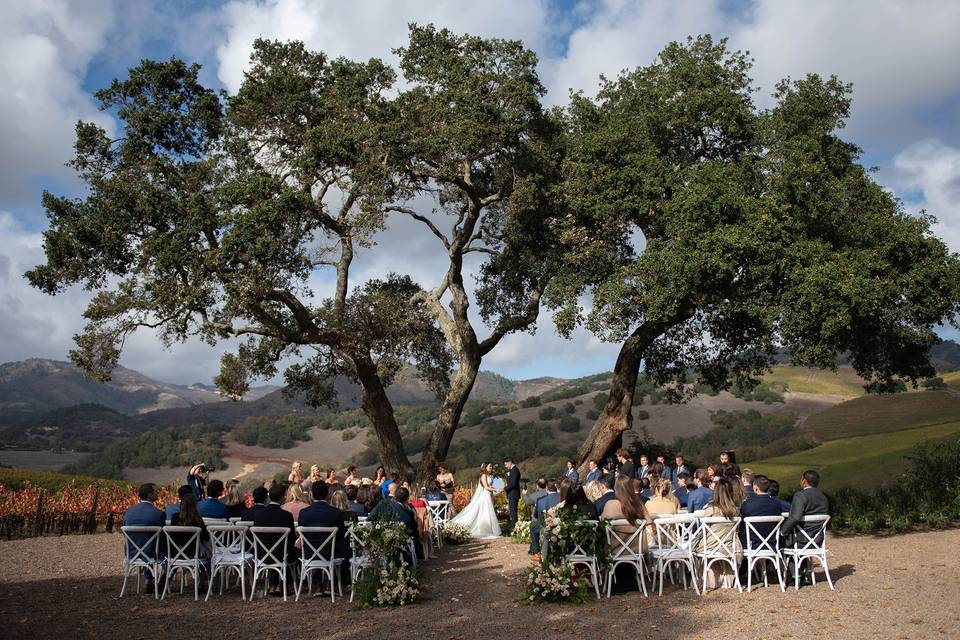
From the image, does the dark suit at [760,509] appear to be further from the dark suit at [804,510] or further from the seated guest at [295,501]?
the seated guest at [295,501]

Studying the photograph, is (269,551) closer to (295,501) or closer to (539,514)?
(295,501)

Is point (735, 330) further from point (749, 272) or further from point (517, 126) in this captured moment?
point (517, 126)

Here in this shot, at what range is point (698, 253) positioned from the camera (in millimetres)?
16562

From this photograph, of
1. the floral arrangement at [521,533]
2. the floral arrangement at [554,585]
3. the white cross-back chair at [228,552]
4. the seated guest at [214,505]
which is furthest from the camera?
the floral arrangement at [521,533]

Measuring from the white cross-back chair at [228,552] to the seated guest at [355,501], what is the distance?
181 cm

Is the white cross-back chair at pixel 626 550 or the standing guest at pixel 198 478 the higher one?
the standing guest at pixel 198 478

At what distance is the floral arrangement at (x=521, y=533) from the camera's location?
15102 mm

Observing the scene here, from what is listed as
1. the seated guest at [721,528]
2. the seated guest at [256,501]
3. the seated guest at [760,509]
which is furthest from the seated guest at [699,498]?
the seated guest at [256,501]

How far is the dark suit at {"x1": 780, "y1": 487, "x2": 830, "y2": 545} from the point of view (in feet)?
30.1

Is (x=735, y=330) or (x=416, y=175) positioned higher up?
(x=416, y=175)

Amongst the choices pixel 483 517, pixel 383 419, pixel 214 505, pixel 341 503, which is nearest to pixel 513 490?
pixel 483 517

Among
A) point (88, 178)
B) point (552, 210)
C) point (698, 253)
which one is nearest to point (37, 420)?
point (88, 178)

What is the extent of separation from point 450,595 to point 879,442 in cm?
2510

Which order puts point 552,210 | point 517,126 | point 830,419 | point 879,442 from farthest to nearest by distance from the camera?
point 830,419 < point 879,442 < point 552,210 < point 517,126
